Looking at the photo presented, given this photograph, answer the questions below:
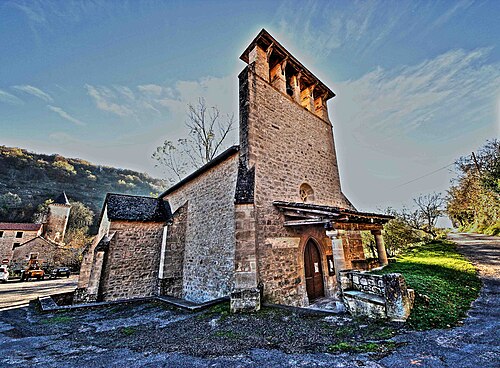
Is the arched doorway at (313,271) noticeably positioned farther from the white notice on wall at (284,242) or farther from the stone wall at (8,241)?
the stone wall at (8,241)

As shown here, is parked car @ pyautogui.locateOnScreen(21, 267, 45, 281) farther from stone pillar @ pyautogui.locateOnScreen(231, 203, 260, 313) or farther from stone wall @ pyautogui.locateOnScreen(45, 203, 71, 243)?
stone pillar @ pyautogui.locateOnScreen(231, 203, 260, 313)

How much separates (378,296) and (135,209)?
12177mm

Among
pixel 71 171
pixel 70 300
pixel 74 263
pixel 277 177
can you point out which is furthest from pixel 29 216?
pixel 277 177

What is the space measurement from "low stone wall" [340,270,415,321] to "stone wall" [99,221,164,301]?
1002cm

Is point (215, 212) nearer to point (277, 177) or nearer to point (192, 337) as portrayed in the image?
point (277, 177)

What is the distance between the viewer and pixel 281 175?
320 inches

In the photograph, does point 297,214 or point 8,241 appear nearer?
point 297,214

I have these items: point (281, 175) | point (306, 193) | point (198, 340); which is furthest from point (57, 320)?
point (306, 193)

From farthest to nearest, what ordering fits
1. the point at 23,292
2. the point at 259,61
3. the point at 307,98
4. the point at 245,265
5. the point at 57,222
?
the point at 57,222 → the point at 23,292 → the point at 307,98 → the point at 259,61 → the point at 245,265

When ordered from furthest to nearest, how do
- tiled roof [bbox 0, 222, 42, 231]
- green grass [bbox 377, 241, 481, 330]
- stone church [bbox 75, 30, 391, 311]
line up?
1. tiled roof [bbox 0, 222, 42, 231]
2. stone church [bbox 75, 30, 391, 311]
3. green grass [bbox 377, 241, 481, 330]

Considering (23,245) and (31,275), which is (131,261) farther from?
(23,245)

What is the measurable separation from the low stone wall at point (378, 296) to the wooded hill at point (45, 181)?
47.0 m

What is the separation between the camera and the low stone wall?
158 inches

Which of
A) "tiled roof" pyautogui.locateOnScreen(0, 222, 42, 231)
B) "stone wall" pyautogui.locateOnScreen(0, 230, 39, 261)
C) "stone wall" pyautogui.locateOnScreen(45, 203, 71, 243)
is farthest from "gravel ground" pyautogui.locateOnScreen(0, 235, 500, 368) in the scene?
"stone wall" pyautogui.locateOnScreen(45, 203, 71, 243)
